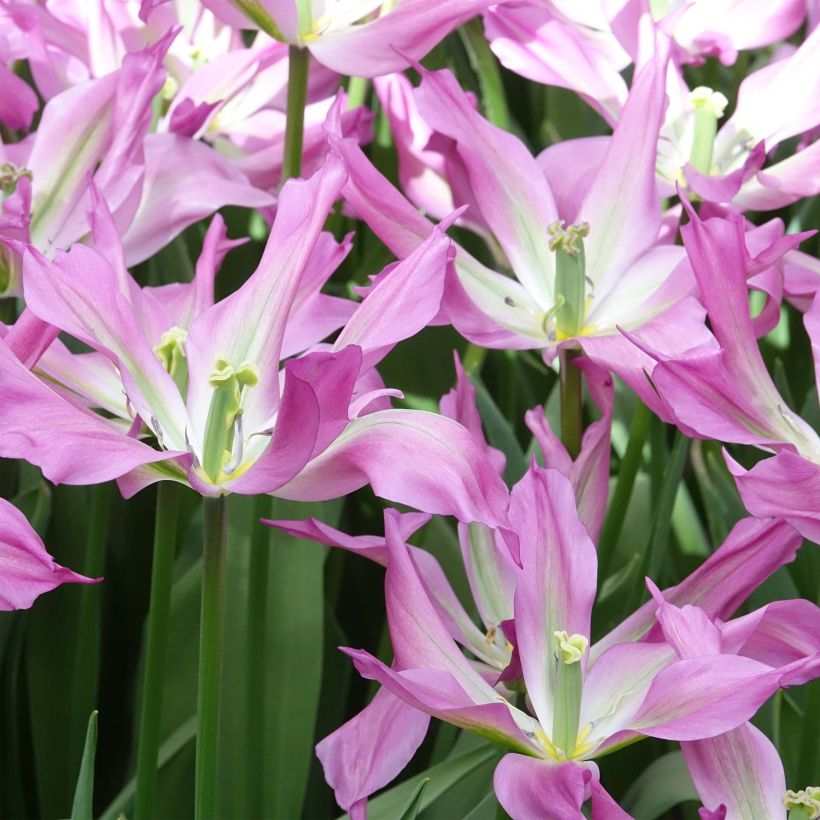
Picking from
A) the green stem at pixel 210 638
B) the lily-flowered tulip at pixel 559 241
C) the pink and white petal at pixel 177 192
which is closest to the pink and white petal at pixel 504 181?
the lily-flowered tulip at pixel 559 241

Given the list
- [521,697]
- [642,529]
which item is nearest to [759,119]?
[642,529]

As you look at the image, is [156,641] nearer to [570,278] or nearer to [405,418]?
[405,418]

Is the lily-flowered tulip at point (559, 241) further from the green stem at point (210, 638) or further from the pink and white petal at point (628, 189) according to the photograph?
the green stem at point (210, 638)

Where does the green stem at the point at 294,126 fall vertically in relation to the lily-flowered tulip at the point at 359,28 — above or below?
below

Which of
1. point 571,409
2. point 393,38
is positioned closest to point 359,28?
point 393,38

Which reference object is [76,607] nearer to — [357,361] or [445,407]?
[445,407]

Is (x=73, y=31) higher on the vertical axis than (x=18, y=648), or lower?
higher
